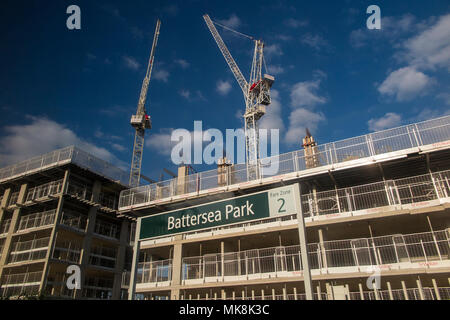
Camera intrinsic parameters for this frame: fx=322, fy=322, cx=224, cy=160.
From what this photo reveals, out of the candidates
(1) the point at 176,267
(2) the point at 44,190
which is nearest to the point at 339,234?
(1) the point at 176,267

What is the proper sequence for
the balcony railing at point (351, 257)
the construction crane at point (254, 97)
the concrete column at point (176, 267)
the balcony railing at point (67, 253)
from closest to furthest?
the balcony railing at point (351, 257) → the concrete column at point (176, 267) → the balcony railing at point (67, 253) → the construction crane at point (254, 97)

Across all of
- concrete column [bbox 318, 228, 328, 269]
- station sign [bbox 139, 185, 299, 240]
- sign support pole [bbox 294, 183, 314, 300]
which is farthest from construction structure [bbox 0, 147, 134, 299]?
sign support pole [bbox 294, 183, 314, 300]

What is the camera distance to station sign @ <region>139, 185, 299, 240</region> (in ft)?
25.1

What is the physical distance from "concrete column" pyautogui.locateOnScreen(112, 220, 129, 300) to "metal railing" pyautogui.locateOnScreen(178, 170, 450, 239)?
20226 mm

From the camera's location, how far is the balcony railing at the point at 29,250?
31.0 m

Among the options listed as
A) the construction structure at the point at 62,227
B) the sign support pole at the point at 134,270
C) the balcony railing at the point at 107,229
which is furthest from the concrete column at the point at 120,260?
the sign support pole at the point at 134,270

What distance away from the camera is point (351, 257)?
67.5ft

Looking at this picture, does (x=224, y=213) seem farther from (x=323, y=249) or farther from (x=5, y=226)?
(x=5, y=226)

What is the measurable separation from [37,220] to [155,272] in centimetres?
1548

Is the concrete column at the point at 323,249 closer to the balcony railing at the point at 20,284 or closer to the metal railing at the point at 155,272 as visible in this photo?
the metal railing at the point at 155,272

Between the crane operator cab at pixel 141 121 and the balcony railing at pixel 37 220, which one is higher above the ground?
the crane operator cab at pixel 141 121

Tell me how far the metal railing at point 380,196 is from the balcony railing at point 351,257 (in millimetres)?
2266

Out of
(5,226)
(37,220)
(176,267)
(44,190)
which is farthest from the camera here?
(5,226)
